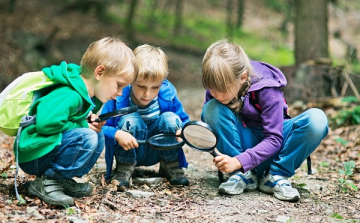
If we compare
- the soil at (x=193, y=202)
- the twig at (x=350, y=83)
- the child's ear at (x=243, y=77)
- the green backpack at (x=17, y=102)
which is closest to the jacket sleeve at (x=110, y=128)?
the soil at (x=193, y=202)

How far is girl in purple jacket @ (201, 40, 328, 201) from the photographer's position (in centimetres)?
297

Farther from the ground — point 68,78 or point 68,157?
point 68,78

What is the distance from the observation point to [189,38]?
59.8 ft

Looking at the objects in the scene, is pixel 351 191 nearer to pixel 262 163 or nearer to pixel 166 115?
pixel 262 163

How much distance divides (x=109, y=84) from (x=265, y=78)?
1.17 meters

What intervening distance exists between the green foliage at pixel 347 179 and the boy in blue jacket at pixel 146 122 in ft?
4.32

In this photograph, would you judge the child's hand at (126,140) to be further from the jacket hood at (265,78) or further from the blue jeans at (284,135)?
the jacket hood at (265,78)

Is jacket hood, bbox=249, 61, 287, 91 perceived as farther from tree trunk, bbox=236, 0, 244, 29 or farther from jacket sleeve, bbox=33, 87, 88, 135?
tree trunk, bbox=236, 0, 244, 29

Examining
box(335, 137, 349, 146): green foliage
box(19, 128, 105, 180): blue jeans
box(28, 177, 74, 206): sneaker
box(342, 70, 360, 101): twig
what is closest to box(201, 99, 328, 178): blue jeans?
box(19, 128, 105, 180): blue jeans

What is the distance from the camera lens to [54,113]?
2510 mm

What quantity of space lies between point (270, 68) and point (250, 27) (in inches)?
794

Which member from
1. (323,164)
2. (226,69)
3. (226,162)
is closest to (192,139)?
(226,162)

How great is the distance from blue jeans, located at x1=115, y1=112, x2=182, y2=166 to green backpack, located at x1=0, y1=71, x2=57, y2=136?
Answer: 76 centimetres

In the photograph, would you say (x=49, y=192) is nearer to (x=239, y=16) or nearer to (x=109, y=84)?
(x=109, y=84)
